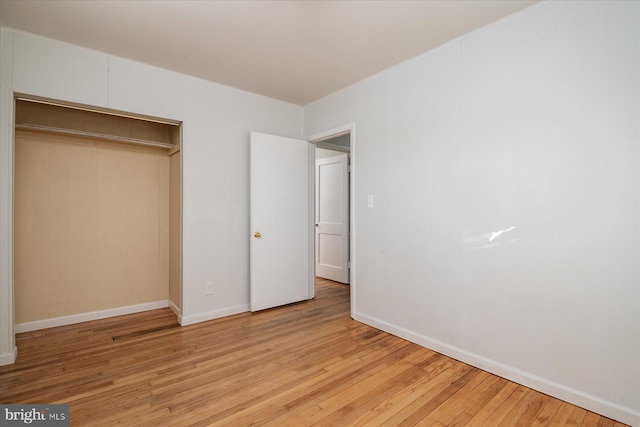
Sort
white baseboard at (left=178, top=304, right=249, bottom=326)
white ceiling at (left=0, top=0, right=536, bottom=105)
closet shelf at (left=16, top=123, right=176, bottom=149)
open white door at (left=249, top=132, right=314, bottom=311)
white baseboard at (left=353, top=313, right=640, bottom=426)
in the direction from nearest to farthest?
white baseboard at (left=353, top=313, right=640, bottom=426) → white ceiling at (left=0, top=0, right=536, bottom=105) → closet shelf at (left=16, top=123, right=176, bottom=149) → white baseboard at (left=178, top=304, right=249, bottom=326) → open white door at (left=249, top=132, right=314, bottom=311)

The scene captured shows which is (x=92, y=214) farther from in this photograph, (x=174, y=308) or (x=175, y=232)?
(x=174, y=308)

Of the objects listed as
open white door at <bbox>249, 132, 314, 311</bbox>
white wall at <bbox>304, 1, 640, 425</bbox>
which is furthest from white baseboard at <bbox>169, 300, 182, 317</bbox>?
white wall at <bbox>304, 1, 640, 425</bbox>

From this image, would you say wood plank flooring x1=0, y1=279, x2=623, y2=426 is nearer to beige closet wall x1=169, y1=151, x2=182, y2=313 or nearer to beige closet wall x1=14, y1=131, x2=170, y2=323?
beige closet wall x1=14, y1=131, x2=170, y2=323

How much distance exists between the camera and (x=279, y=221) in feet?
12.4

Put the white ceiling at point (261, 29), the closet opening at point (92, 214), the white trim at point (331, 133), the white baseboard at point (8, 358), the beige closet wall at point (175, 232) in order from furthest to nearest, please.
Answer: the white trim at point (331, 133) → the beige closet wall at point (175, 232) → the closet opening at point (92, 214) → the white baseboard at point (8, 358) → the white ceiling at point (261, 29)

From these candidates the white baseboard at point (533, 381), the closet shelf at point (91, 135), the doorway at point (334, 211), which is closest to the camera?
the white baseboard at point (533, 381)

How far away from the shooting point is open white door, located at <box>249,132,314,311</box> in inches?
142

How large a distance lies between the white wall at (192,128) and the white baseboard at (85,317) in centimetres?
78

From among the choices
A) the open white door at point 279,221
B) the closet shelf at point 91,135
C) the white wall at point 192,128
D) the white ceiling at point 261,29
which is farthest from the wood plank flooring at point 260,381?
the white ceiling at point 261,29

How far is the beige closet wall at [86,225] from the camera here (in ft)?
9.87

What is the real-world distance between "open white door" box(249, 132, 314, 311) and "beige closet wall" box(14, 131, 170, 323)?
1171 millimetres

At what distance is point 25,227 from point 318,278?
3.86 m

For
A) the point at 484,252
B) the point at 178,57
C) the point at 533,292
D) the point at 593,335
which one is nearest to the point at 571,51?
the point at 484,252

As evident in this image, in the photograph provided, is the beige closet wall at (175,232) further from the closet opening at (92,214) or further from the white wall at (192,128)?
the white wall at (192,128)
